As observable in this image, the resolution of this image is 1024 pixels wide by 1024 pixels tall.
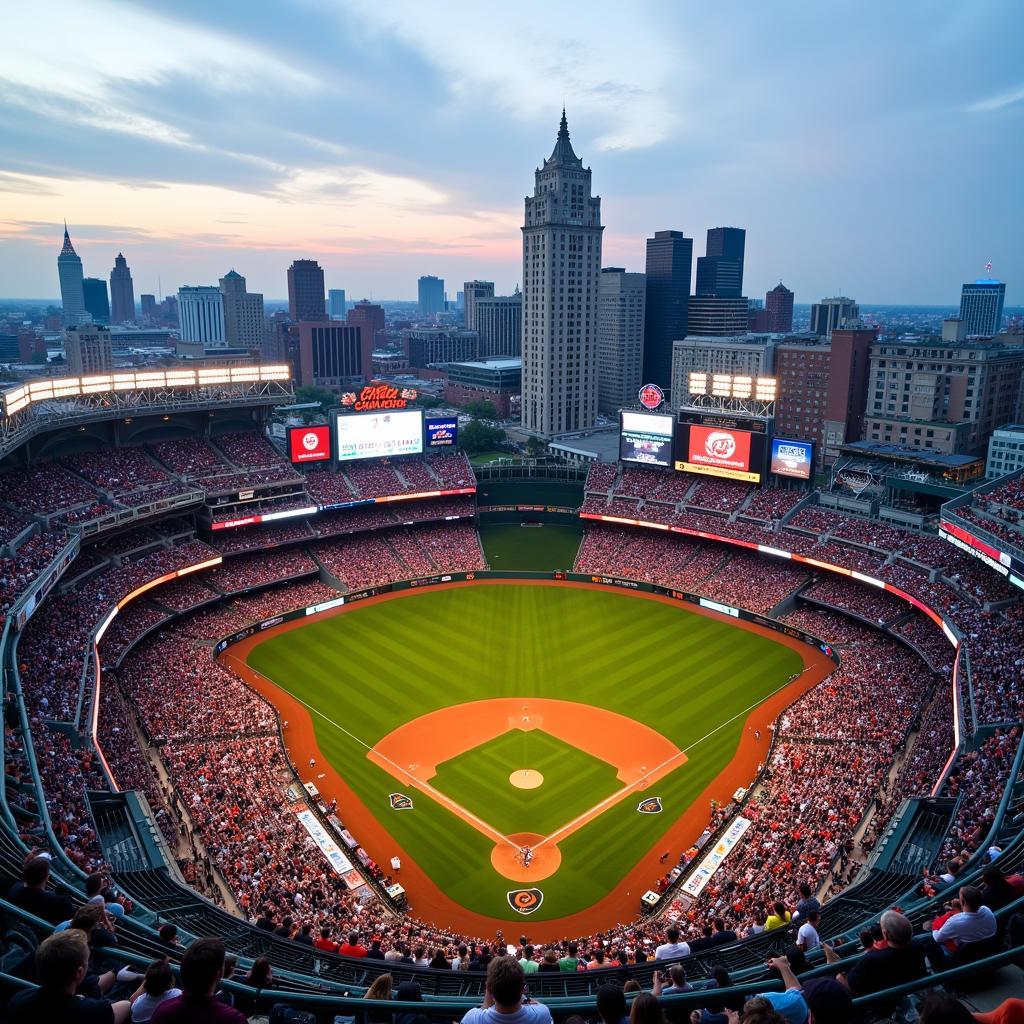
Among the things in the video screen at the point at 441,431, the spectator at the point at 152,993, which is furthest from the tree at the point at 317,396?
the spectator at the point at 152,993

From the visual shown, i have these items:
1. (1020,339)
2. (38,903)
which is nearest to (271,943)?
(38,903)

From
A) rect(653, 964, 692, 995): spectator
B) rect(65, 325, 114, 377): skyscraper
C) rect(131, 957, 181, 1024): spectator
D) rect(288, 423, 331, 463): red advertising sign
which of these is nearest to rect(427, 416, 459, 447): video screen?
rect(288, 423, 331, 463): red advertising sign

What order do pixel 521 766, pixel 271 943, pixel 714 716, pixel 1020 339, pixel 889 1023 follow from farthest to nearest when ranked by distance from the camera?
pixel 1020 339, pixel 714 716, pixel 521 766, pixel 271 943, pixel 889 1023

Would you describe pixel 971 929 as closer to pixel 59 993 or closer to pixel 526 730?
pixel 59 993

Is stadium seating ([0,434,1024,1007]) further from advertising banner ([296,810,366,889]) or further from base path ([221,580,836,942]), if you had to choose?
base path ([221,580,836,942])

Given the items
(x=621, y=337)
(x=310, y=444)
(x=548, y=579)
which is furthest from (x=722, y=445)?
(x=621, y=337)

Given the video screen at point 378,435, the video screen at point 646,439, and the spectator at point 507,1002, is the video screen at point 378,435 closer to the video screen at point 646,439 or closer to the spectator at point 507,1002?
the video screen at point 646,439

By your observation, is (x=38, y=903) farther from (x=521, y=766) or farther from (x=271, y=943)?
(x=521, y=766)
